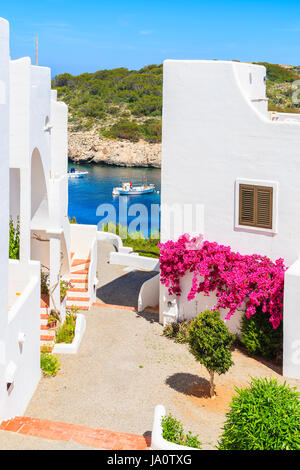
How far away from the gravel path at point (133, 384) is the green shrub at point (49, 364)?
18 cm

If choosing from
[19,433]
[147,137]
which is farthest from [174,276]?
[147,137]

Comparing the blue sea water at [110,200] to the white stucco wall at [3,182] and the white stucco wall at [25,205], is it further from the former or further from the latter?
the white stucco wall at [3,182]

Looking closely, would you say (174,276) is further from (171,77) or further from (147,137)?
(147,137)

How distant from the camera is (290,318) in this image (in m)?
14.6

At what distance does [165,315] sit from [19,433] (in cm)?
810

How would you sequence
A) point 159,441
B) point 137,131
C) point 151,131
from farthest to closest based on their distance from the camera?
point 137,131 → point 151,131 → point 159,441

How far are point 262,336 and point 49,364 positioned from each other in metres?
5.45

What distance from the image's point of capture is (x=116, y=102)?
9494cm

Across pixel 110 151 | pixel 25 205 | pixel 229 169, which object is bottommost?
pixel 25 205

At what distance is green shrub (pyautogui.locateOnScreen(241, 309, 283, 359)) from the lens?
1552 cm

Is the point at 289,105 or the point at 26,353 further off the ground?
the point at 289,105

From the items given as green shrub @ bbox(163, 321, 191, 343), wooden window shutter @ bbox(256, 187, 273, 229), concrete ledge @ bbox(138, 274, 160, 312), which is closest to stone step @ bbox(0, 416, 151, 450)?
green shrub @ bbox(163, 321, 191, 343)

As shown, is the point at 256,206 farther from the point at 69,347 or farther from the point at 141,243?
the point at 141,243

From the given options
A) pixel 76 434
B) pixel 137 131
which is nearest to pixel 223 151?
pixel 76 434
